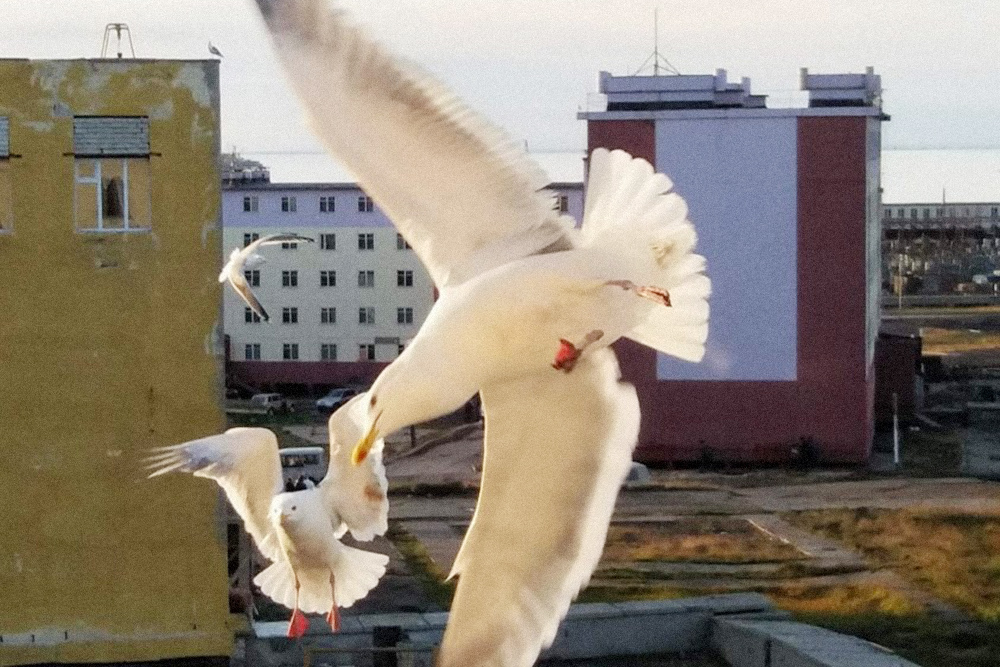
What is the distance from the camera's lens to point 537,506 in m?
5.04

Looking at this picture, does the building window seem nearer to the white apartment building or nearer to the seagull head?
the seagull head

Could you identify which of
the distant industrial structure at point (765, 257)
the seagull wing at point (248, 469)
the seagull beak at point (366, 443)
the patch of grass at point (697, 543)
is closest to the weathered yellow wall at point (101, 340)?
the seagull wing at point (248, 469)

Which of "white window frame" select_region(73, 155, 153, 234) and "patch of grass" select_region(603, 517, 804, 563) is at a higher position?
"white window frame" select_region(73, 155, 153, 234)

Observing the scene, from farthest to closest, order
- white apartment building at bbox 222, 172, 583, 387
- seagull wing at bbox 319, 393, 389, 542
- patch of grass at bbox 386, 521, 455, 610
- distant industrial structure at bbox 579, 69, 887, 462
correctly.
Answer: white apartment building at bbox 222, 172, 583, 387
distant industrial structure at bbox 579, 69, 887, 462
patch of grass at bbox 386, 521, 455, 610
seagull wing at bbox 319, 393, 389, 542

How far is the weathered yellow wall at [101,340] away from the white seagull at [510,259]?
26.2ft

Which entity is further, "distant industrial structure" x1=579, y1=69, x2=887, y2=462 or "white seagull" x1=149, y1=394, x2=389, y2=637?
"distant industrial structure" x1=579, y1=69, x2=887, y2=462

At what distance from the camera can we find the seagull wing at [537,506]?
194 inches

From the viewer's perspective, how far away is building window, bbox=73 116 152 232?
42.2ft

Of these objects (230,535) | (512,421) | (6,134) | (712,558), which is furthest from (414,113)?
(712,558)

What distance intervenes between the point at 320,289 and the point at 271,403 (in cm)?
315

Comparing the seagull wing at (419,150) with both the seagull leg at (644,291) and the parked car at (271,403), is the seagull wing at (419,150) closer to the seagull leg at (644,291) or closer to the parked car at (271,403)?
the seagull leg at (644,291)

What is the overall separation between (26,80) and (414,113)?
8.52m

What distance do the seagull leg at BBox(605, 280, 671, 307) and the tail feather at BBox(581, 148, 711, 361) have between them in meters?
0.08

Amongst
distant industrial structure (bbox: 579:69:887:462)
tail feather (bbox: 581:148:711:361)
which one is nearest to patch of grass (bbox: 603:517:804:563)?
distant industrial structure (bbox: 579:69:887:462)
